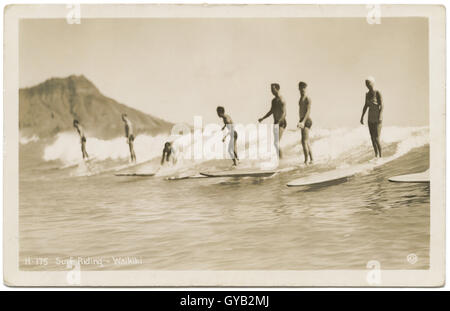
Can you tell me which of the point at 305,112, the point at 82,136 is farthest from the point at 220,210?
the point at 82,136

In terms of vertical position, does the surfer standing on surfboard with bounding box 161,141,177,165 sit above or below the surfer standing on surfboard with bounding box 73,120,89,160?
below

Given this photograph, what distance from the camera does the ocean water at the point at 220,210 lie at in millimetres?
4383

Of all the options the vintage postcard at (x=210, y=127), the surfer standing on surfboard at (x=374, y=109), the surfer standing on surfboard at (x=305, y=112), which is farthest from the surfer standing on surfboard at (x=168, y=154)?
the surfer standing on surfboard at (x=374, y=109)

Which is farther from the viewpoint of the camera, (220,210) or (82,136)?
(82,136)

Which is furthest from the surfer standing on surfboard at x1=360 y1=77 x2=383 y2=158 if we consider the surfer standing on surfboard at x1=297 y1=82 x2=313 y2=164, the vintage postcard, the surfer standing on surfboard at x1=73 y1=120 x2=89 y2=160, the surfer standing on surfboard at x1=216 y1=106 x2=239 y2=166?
the surfer standing on surfboard at x1=73 y1=120 x2=89 y2=160

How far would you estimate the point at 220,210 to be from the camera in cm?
449

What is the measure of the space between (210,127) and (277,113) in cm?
66

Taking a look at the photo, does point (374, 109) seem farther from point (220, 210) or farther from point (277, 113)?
point (220, 210)

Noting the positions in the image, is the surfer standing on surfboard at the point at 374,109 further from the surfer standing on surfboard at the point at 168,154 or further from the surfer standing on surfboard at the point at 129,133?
the surfer standing on surfboard at the point at 129,133

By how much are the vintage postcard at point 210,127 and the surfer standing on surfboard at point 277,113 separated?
1cm

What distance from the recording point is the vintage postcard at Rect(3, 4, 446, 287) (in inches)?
176

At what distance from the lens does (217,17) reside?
15.0 ft

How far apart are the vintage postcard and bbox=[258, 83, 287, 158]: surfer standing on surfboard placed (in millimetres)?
14

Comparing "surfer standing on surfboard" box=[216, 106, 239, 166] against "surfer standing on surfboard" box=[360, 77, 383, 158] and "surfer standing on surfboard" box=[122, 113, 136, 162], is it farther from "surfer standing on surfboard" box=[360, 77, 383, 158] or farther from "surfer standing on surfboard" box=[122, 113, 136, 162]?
"surfer standing on surfboard" box=[360, 77, 383, 158]
